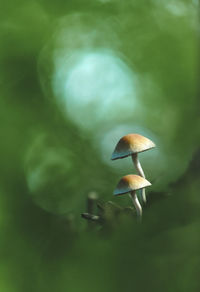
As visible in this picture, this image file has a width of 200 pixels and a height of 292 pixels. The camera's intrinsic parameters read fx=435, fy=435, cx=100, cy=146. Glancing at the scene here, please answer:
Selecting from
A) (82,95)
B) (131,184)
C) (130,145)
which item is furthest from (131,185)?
(82,95)

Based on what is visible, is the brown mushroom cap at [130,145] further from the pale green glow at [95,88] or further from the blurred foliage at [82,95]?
the pale green glow at [95,88]

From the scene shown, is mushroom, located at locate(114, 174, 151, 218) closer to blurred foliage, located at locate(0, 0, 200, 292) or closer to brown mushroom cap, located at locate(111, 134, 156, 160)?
brown mushroom cap, located at locate(111, 134, 156, 160)

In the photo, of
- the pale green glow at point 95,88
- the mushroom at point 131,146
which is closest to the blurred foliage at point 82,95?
the pale green glow at point 95,88

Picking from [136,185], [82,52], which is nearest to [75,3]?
[82,52]

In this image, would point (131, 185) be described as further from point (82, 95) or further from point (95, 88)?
point (95, 88)

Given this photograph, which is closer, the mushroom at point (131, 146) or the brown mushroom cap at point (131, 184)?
the brown mushroom cap at point (131, 184)

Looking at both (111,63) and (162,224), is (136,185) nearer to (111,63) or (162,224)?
(162,224)

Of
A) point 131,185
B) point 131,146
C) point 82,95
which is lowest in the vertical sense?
point 131,185

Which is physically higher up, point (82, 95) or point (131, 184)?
point (82, 95)

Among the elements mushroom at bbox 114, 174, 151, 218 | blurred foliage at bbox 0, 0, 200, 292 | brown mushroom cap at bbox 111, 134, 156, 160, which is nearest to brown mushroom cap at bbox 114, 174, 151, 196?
mushroom at bbox 114, 174, 151, 218

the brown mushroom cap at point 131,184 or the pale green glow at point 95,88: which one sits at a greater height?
the pale green glow at point 95,88

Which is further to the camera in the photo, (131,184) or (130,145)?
(130,145)
